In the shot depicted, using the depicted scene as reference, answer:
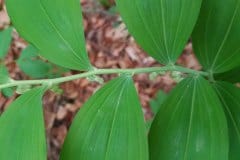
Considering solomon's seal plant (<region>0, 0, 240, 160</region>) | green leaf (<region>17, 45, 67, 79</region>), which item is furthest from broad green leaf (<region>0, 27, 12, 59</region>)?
solomon's seal plant (<region>0, 0, 240, 160</region>)

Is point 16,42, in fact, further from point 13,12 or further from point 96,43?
point 13,12

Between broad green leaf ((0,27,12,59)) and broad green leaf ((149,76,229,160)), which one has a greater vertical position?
broad green leaf ((0,27,12,59))

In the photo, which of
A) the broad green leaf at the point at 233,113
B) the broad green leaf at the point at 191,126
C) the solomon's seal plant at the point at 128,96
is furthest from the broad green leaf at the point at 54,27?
the broad green leaf at the point at 233,113

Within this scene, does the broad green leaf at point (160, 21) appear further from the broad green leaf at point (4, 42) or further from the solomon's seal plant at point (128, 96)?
the broad green leaf at point (4, 42)

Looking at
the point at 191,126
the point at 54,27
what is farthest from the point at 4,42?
the point at 191,126

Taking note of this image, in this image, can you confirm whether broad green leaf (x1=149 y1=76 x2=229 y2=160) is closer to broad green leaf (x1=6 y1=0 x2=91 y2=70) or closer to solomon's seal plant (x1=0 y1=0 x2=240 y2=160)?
solomon's seal plant (x1=0 y1=0 x2=240 y2=160)

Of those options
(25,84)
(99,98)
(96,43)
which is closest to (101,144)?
(99,98)

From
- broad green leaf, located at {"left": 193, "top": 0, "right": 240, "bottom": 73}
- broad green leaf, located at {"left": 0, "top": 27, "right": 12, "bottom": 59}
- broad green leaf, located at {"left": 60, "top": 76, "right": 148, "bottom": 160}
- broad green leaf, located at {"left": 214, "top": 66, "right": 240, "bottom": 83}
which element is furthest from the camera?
broad green leaf, located at {"left": 0, "top": 27, "right": 12, "bottom": 59}
